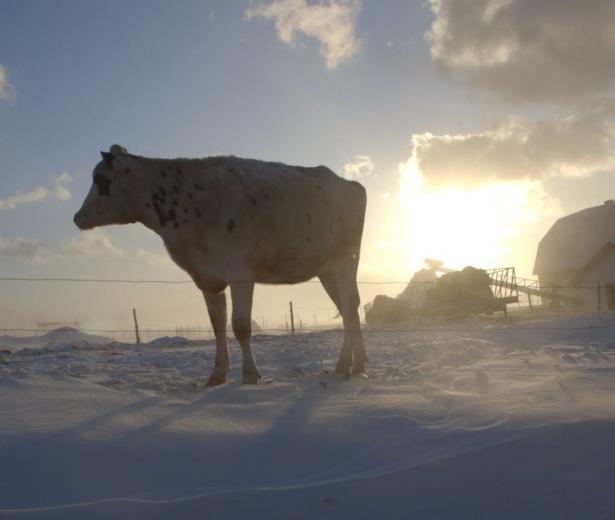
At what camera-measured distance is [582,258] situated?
40.8 metres

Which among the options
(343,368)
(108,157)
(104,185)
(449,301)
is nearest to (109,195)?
(104,185)

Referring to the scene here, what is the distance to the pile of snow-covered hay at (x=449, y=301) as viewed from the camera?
87.0 ft

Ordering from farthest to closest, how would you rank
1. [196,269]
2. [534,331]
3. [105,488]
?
1. [534,331]
2. [196,269]
3. [105,488]

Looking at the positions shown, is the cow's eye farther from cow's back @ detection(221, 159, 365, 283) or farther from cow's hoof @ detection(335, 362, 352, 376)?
cow's hoof @ detection(335, 362, 352, 376)

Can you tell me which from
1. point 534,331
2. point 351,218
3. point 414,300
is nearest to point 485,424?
point 351,218

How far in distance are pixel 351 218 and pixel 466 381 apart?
2.65 m

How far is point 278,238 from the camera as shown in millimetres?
5117

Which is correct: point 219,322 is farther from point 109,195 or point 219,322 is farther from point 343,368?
point 109,195

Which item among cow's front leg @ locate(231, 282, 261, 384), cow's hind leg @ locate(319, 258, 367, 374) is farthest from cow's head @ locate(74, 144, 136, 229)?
cow's hind leg @ locate(319, 258, 367, 374)

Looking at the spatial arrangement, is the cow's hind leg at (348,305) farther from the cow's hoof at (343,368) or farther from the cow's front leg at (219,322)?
the cow's front leg at (219,322)

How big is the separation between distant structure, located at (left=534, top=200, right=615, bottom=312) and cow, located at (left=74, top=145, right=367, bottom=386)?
97.7ft

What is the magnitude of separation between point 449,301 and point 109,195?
79.1 ft

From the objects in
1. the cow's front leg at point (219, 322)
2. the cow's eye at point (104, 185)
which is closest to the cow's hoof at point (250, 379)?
the cow's front leg at point (219, 322)

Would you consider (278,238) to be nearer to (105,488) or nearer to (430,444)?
(430,444)
